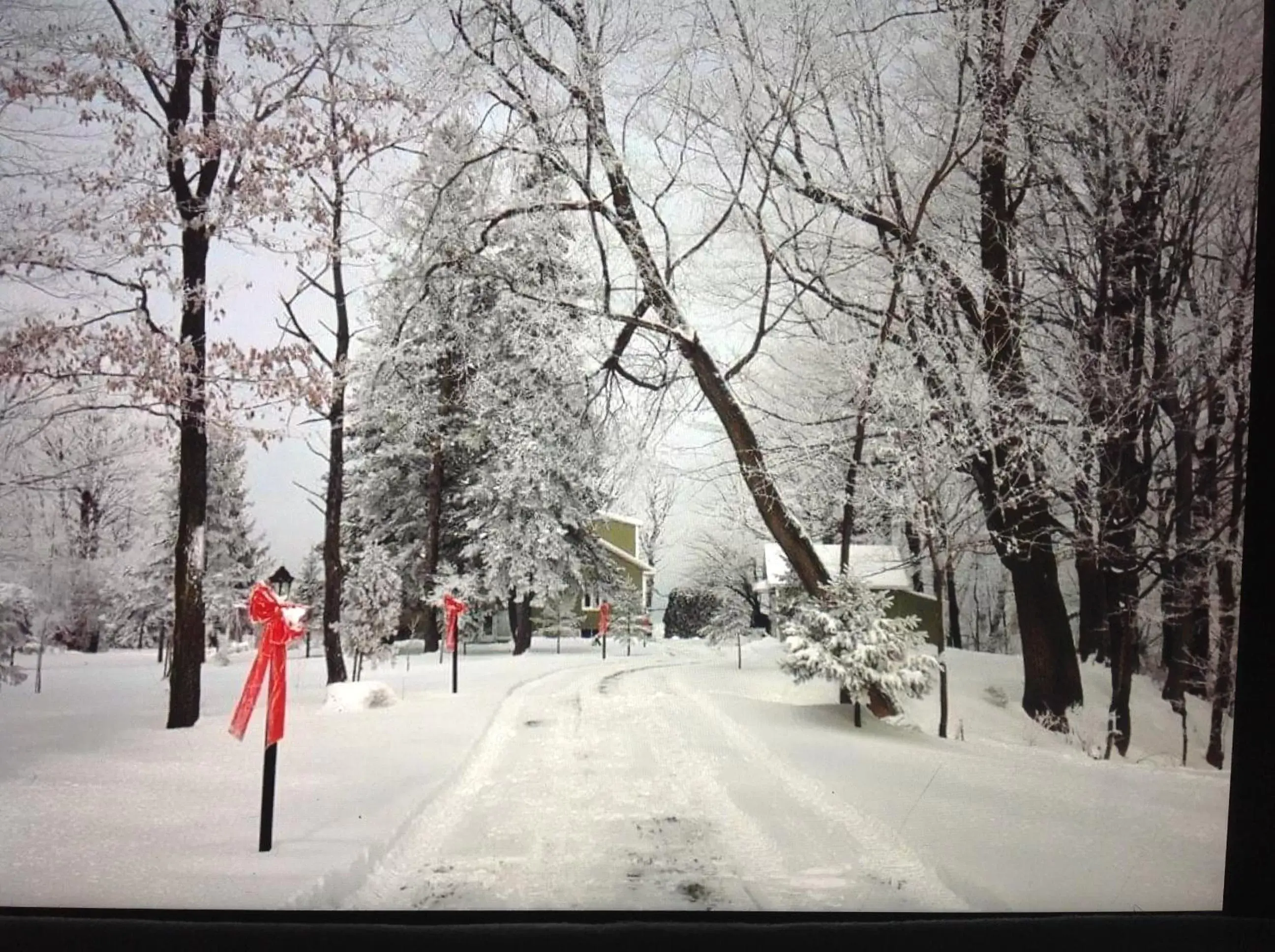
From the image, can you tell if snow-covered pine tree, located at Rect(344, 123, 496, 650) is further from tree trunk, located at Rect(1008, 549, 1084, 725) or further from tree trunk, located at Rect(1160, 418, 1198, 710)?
tree trunk, located at Rect(1160, 418, 1198, 710)

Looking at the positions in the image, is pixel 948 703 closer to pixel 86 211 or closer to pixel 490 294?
pixel 490 294

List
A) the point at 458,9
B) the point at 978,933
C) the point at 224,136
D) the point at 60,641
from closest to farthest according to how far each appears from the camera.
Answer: the point at 978,933
the point at 60,641
the point at 224,136
the point at 458,9

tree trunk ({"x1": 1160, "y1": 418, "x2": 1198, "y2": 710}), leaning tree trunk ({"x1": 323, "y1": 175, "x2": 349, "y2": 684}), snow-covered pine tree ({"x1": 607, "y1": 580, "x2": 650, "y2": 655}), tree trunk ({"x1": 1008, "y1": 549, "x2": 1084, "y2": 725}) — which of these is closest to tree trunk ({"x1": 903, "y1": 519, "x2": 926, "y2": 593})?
tree trunk ({"x1": 1008, "y1": 549, "x2": 1084, "y2": 725})

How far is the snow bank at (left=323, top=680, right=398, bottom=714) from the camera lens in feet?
8.07

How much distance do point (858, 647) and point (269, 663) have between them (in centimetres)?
183

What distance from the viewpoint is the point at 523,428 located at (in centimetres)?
288

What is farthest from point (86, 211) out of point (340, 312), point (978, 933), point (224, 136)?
point (978, 933)

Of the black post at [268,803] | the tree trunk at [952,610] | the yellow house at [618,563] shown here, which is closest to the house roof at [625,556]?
the yellow house at [618,563]

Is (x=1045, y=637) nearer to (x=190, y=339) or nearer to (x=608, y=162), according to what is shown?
(x=608, y=162)

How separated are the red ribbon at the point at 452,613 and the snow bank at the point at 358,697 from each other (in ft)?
0.80

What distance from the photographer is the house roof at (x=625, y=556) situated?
2.88 m

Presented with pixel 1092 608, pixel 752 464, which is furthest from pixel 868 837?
pixel 752 464

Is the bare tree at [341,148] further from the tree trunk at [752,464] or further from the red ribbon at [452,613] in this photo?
the tree trunk at [752,464]

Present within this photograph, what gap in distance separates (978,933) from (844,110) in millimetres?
2715
